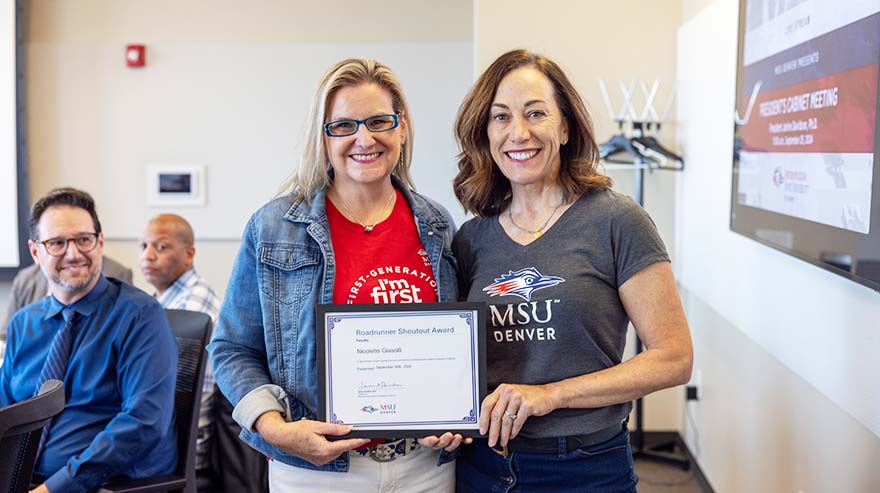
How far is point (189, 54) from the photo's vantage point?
5570 millimetres

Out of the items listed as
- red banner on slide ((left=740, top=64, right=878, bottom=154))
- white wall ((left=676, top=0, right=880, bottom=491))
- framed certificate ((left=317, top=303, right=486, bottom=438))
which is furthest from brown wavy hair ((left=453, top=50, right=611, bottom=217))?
white wall ((left=676, top=0, right=880, bottom=491))

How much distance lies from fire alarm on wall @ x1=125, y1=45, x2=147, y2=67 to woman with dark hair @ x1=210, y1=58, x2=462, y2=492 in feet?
13.3

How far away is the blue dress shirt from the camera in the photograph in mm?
2443

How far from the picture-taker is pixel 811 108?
2.32m

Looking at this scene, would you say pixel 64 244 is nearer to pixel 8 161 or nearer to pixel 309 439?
pixel 309 439

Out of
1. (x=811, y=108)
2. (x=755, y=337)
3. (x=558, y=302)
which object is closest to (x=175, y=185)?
(x=755, y=337)

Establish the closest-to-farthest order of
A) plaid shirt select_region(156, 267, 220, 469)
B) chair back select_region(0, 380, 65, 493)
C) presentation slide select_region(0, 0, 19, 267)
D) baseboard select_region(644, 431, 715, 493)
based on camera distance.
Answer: chair back select_region(0, 380, 65, 493), plaid shirt select_region(156, 267, 220, 469), baseboard select_region(644, 431, 715, 493), presentation slide select_region(0, 0, 19, 267)

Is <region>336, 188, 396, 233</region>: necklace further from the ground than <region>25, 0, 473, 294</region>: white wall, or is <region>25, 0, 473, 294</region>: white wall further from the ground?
<region>25, 0, 473, 294</region>: white wall

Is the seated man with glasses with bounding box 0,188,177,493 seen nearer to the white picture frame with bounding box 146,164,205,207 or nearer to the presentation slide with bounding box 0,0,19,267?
the white picture frame with bounding box 146,164,205,207

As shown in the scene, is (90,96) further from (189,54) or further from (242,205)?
(242,205)

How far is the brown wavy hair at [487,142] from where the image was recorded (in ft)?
6.09

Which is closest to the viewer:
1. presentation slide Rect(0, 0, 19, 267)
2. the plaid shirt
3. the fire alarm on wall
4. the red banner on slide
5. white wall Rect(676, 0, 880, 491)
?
the red banner on slide

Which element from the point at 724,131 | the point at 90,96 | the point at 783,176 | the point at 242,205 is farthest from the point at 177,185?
the point at 783,176

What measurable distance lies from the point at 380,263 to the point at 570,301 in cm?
40
